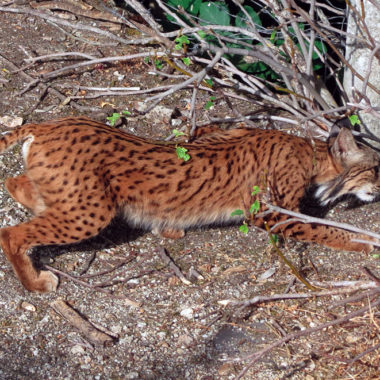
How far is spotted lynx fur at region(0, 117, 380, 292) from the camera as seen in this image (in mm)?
4680

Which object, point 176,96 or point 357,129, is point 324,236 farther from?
point 176,96

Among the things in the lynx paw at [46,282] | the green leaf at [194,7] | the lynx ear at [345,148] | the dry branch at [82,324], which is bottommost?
the dry branch at [82,324]

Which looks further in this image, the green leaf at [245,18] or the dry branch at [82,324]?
the green leaf at [245,18]

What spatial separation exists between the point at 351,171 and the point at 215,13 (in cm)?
238

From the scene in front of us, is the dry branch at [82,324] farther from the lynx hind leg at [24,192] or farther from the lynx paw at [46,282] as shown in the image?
the lynx hind leg at [24,192]

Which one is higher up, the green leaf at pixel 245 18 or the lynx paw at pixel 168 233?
the green leaf at pixel 245 18

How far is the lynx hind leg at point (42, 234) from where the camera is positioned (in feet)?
15.4

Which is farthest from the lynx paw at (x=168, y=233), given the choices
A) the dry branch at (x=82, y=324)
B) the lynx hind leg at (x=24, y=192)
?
the dry branch at (x=82, y=324)

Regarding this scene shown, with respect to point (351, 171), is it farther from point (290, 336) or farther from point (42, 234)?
point (42, 234)

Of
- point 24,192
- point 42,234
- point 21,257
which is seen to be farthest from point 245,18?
point 21,257

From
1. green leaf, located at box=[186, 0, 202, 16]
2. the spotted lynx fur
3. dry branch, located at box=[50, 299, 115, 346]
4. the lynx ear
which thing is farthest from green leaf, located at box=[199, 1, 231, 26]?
dry branch, located at box=[50, 299, 115, 346]

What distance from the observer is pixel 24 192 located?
16.9ft

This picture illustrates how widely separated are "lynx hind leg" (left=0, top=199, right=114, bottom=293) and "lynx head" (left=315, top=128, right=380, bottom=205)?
1.87m

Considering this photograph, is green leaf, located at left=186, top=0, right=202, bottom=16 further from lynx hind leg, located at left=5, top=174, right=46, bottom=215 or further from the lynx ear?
lynx hind leg, located at left=5, top=174, right=46, bottom=215
